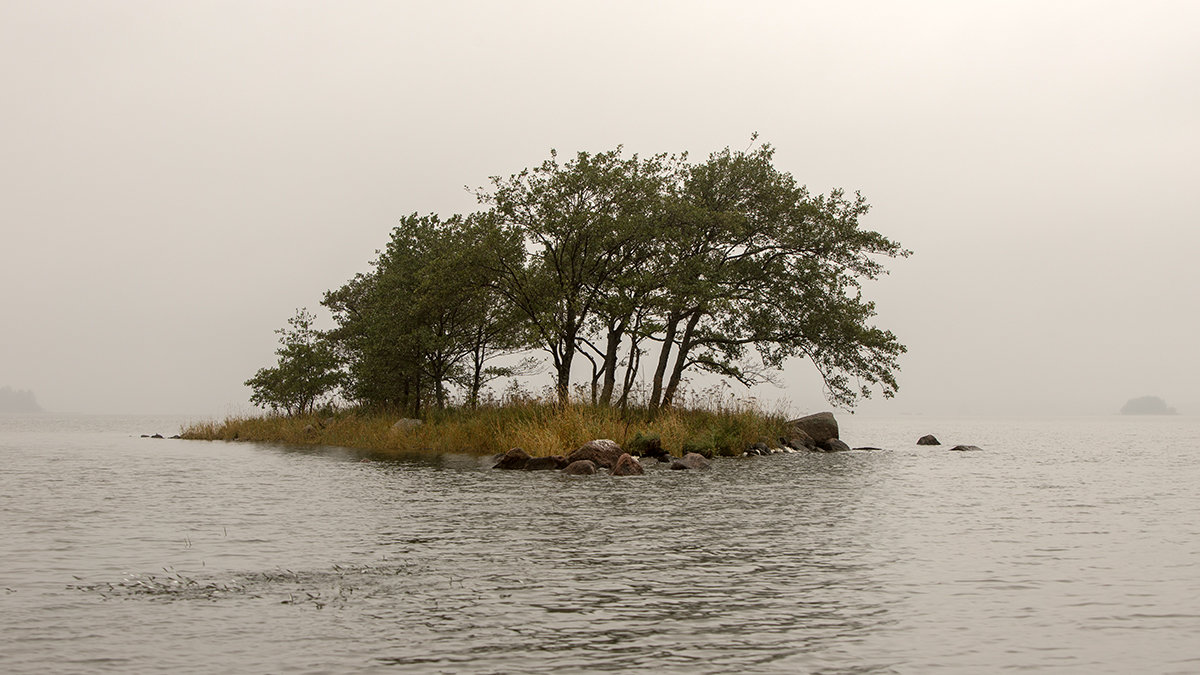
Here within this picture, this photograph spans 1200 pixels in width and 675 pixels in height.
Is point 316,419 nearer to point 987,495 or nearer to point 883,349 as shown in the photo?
point 883,349

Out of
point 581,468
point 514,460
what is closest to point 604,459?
point 581,468

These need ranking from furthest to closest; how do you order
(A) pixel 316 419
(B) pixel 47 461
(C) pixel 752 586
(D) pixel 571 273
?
1. (A) pixel 316 419
2. (D) pixel 571 273
3. (B) pixel 47 461
4. (C) pixel 752 586

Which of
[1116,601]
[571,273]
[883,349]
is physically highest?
[571,273]

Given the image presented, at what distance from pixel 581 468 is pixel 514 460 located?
2.97 meters

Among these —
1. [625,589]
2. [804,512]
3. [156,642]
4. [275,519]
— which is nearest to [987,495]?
[804,512]

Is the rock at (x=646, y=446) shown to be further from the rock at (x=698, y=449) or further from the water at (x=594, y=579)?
the water at (x=594, y=579)

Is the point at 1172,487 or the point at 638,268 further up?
the point at 638,268

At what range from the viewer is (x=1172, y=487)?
26484mm

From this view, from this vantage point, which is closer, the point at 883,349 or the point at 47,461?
the point at 47,461

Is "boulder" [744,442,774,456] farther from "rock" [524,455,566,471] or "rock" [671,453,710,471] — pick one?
"rock" [524,455,566,471]

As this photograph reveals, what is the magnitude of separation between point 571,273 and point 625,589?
3293cm

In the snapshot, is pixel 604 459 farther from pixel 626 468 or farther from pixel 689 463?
pixel 689 463

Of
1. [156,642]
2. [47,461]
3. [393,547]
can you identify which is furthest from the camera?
[47,461]

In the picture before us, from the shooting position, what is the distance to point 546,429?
3288cm
